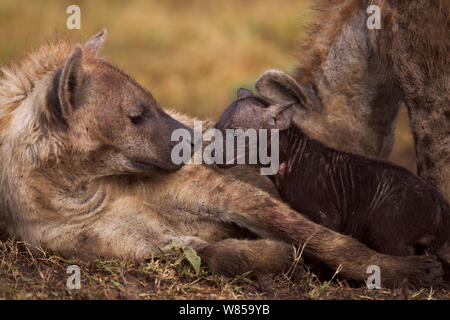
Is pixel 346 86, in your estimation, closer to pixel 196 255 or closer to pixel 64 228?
pixel 196 255

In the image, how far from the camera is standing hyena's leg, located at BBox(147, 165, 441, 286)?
119 inches

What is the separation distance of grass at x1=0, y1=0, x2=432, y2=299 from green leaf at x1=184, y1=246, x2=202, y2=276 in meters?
0.03

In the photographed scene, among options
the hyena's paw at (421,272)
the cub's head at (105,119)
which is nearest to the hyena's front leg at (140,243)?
the cub's head at (105,119)

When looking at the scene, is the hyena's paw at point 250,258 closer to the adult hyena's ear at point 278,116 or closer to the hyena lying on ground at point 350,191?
the hyena lying on ground at point 350,191

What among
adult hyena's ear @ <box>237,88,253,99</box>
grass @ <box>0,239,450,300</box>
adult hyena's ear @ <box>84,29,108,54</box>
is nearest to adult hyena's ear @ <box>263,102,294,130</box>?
adult hyena's ear @ <box>237,88,253,99</box>

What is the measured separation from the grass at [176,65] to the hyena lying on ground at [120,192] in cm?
10

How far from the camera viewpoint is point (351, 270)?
3.06 meters

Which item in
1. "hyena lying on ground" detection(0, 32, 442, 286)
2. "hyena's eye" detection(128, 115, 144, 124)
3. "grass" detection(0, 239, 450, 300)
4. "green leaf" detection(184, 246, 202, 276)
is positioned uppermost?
"hyena's eye" detection(128, 115, 144, 124)

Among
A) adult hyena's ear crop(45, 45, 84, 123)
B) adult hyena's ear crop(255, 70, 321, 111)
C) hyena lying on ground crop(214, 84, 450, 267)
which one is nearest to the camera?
adult hyena's ear crop(45, 45, 84, 123)

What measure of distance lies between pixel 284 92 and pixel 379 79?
53cm

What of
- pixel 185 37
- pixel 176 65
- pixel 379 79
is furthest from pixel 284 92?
pixel 185 37

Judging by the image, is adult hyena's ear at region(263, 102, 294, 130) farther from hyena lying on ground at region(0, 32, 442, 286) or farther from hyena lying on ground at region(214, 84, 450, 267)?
hyena lying on ground at region(0, 32, 442, 286)
